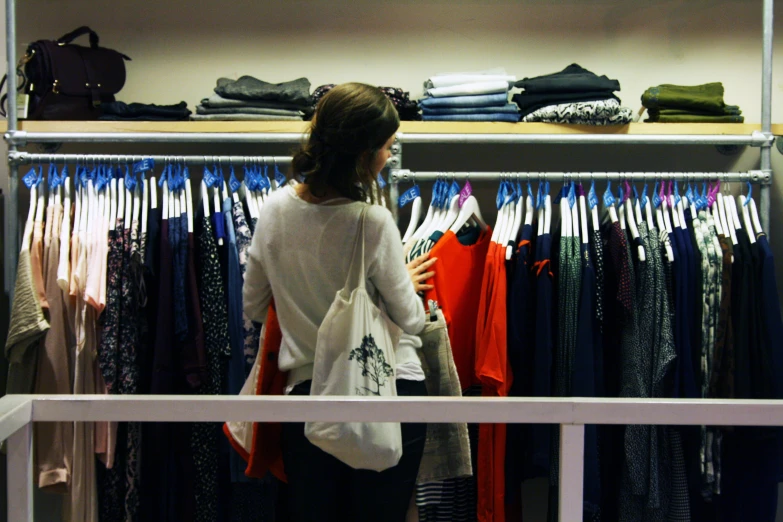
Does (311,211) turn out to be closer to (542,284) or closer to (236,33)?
(542,284)

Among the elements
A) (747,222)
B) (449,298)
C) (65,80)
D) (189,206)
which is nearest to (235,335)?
(189,206)

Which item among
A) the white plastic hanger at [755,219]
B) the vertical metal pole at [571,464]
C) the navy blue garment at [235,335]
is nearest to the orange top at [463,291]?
the navy blue garment at [235,335]

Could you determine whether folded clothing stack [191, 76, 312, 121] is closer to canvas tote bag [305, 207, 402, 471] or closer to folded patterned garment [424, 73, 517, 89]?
folded patterned garment [424, 73, 517, 89]

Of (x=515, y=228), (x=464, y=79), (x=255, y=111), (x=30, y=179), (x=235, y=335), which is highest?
(x=464, y=79)

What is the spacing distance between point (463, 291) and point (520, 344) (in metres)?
0.25

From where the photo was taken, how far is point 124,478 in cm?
256

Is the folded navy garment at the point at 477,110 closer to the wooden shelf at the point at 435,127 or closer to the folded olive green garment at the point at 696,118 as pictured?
the wooden shelf at the point at 435,127

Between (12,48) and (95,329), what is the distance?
3.13ft

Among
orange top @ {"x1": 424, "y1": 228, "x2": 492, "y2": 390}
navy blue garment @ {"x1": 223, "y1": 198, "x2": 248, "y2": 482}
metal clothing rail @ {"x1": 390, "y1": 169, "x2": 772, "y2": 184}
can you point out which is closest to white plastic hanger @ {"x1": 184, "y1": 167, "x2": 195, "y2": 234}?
navy blue garment @ {"x1": 223, "y1": 198, "x2": 248, "y2": 482}

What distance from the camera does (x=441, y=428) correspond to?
90.1 inches

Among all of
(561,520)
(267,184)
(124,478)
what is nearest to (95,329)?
(124,478)

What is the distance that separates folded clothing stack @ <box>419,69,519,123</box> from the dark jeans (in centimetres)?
131

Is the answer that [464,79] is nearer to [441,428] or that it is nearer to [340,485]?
[441,428]

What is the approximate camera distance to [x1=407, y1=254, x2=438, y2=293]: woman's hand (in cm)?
222
